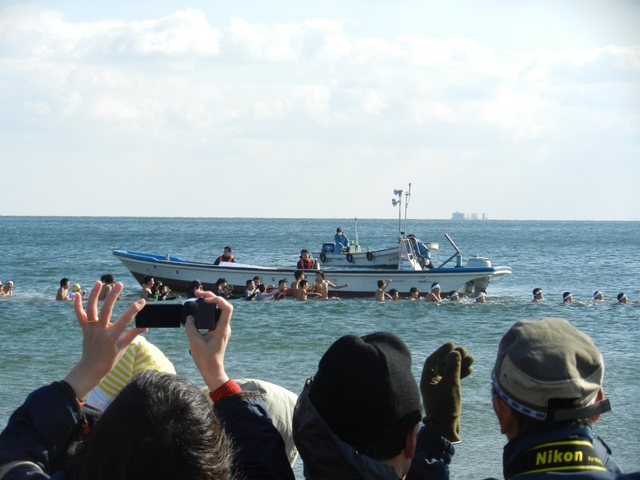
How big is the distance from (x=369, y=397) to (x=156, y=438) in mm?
855

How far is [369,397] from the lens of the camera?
228cm

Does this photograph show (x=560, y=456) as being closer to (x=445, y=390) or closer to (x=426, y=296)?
(x=445, y=390)

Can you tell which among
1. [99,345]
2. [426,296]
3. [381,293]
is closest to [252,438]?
[99,345]

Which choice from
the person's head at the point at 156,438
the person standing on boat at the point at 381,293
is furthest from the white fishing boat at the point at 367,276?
the person's head at the point at 156,438

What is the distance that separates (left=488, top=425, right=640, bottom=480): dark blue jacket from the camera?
201cm

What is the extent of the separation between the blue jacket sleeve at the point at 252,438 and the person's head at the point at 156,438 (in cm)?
55

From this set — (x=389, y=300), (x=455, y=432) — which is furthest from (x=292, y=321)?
(x=455, y=432)

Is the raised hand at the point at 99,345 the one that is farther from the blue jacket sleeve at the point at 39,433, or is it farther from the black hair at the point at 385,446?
the black hair at the point at 385,446

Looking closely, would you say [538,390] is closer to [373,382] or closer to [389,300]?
[373,382]

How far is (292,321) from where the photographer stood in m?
17.7

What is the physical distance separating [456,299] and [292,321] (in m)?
6.11

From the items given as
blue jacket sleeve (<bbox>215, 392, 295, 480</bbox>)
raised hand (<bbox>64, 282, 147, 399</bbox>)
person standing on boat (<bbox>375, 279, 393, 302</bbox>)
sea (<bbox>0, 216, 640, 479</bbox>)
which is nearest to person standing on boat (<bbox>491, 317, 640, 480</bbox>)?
sea (<bbox>0, 216, 640, 479</bbox>)

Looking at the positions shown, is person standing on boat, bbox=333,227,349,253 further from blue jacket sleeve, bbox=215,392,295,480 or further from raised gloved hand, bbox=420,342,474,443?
blue jacket sleeve, bbox=215,392,295,480

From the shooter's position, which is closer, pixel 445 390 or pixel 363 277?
pixel 445 390
